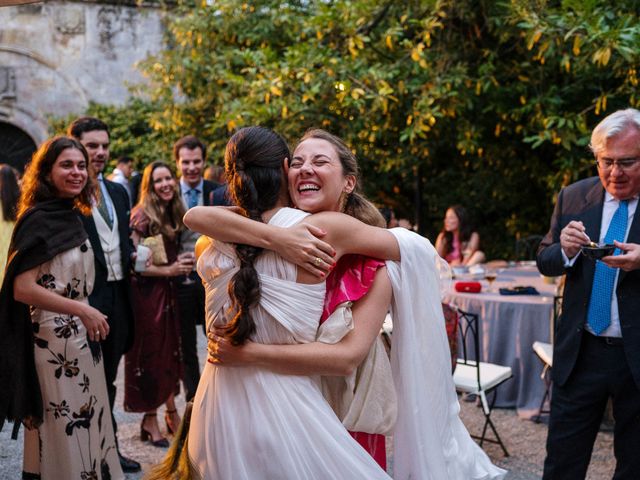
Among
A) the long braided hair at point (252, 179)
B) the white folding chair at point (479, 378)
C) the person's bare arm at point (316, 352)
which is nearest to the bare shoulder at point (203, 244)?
the long braided hair at point (252, 179)

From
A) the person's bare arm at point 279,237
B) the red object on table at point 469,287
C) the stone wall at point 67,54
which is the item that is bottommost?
the red object on table at point 469,287

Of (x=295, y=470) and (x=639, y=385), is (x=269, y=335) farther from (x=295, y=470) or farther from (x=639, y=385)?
(x=639, y=385)

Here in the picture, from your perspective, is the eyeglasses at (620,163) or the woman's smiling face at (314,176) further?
the eyeglasses at (620,163)

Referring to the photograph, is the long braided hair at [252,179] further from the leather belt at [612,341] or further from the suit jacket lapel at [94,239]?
the suit jacket lapel at [94,239]

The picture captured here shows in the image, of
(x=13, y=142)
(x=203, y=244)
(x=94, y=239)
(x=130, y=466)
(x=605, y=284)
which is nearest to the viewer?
(x=203, y=244)

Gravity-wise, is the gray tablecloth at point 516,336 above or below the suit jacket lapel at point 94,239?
below

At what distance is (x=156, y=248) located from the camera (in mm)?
4930

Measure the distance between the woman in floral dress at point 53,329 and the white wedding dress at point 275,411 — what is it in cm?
154

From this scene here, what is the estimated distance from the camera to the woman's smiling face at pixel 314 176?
7.39 ft

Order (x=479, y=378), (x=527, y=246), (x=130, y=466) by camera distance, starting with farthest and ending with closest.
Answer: (x=527, y=246)
(x=479, y=378)
(x=130, y=466)

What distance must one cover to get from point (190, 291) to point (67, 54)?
10.5m

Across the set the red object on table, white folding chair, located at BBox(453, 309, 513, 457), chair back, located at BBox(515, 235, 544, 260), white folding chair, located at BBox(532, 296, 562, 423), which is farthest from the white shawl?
chair back, located at BBox(515, 235, 544, 260)

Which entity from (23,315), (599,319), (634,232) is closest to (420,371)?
(599,319)

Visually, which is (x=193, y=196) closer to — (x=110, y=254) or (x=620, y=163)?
(x=110, y=254)
